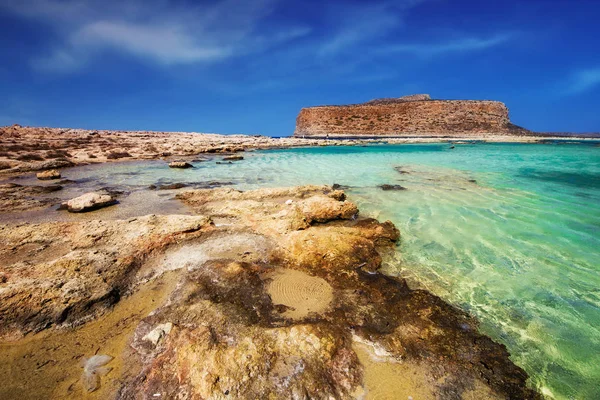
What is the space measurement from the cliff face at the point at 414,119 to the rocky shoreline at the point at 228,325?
3002 inches

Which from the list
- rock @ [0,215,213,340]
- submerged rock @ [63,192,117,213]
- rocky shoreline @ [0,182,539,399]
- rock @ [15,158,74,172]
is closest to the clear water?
rocky shoreline @ [0,182,539,399]

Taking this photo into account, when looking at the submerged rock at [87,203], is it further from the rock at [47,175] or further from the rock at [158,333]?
the rock at [47,175]

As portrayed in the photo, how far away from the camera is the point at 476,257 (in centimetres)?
452

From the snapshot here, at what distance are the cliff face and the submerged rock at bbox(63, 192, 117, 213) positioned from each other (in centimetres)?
7521

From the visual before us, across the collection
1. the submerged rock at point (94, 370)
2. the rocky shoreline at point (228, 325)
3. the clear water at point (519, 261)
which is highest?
the rocky shoreline at point (228, 325)

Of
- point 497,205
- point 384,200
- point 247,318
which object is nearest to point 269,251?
point 247,318

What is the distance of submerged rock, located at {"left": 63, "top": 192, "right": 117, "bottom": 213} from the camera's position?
6.76 meters

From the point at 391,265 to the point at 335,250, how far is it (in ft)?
2.97

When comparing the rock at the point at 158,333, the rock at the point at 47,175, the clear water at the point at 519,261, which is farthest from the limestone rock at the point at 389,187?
the rock at the point at 47,175

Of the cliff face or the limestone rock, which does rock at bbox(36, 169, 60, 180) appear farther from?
the cliff face

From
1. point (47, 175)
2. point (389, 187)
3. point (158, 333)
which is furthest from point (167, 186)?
point (158, 333)

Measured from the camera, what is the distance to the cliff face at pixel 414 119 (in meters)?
71.0

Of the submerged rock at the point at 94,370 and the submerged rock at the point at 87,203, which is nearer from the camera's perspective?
the submerged rock at the point at 94,370

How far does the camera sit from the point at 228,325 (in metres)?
2.69
